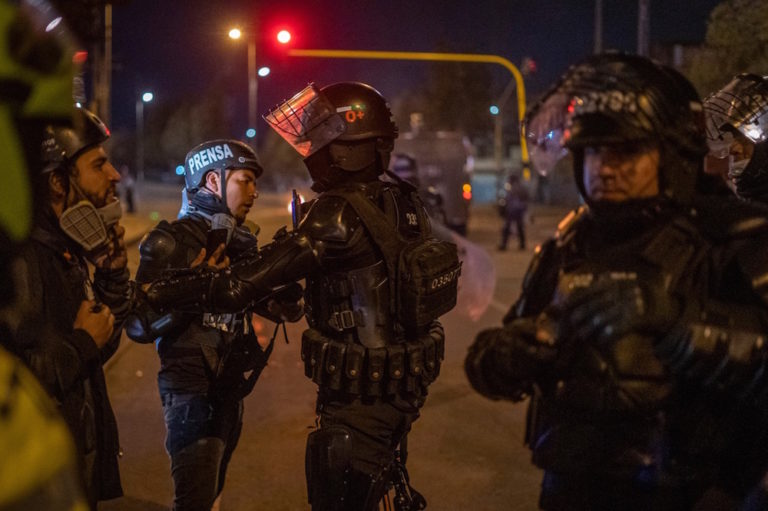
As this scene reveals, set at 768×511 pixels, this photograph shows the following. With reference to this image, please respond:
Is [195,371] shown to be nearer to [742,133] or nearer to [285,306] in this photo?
[285,306]

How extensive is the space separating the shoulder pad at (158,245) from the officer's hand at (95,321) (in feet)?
3.77

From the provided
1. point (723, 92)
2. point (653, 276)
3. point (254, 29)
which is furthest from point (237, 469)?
point (254, 29)

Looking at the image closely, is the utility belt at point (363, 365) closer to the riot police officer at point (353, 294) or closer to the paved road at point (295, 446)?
the riot police officer at point (353, 294)

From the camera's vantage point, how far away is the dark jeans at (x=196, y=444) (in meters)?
3.99

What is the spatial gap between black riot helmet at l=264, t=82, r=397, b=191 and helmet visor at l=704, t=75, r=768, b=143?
5.10 ft

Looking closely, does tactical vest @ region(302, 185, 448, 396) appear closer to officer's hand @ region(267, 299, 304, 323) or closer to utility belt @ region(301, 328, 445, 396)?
utility belt @ region(301, 328, 445, 396)

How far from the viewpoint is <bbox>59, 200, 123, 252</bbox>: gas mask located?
119 inches

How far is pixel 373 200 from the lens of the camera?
143 inches

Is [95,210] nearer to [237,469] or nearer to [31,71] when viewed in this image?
[31,71]

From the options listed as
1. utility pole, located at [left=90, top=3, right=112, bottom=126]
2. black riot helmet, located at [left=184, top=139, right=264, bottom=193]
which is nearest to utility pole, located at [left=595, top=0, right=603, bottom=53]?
utility pole, located at [left=90, top=3, right=112, bottom=126]

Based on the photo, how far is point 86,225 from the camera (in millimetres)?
3074

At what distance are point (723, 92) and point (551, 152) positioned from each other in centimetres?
212

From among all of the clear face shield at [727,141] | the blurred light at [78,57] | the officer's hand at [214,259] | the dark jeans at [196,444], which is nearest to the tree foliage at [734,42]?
the clear face shield at [727,141]

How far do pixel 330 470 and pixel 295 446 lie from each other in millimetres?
2900
